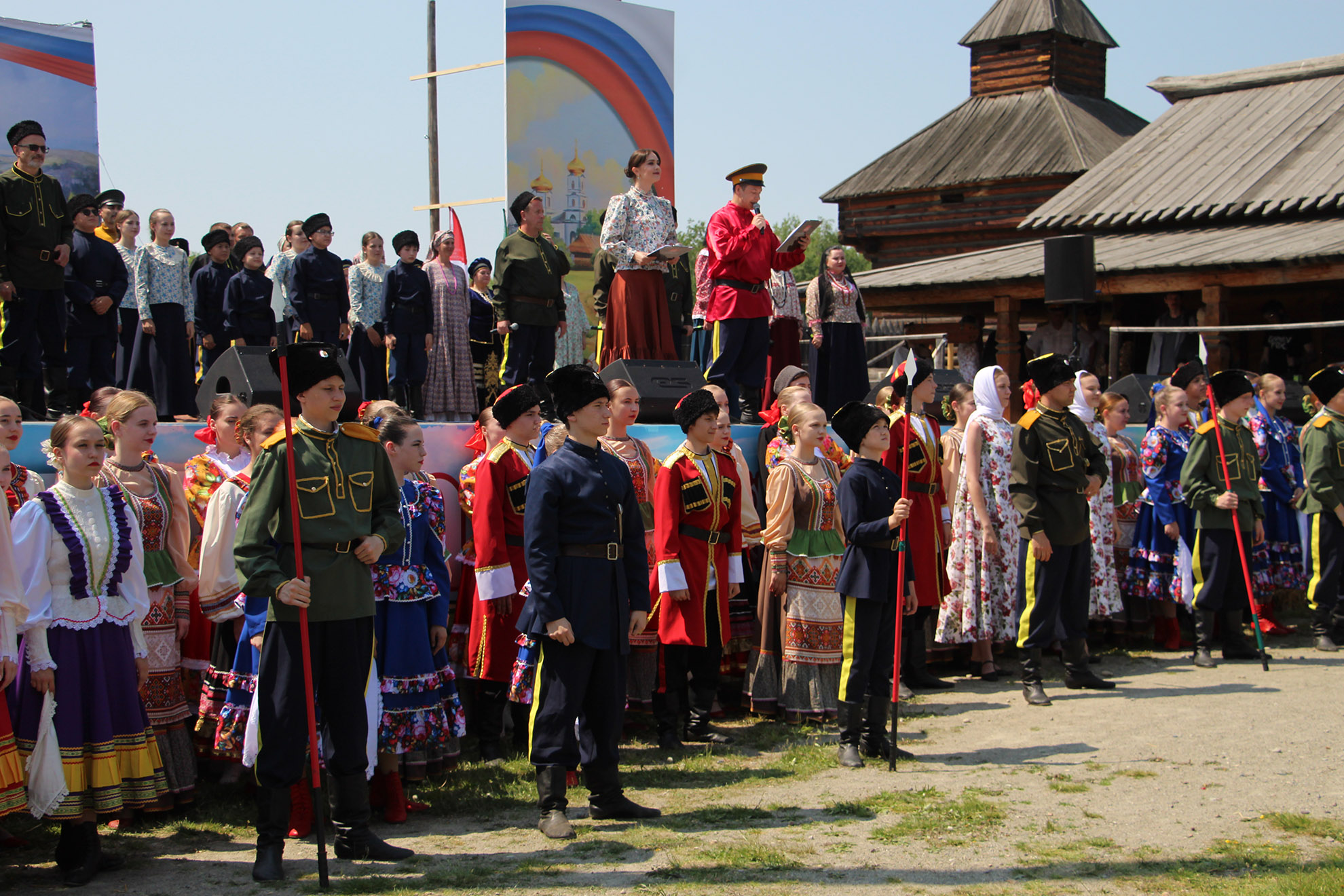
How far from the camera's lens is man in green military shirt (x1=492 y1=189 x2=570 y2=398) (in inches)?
397

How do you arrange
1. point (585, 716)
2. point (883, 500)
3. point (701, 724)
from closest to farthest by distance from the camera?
point (585, 716) < point (883, 500) < point (701, 724)

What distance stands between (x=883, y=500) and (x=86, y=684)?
365 cm

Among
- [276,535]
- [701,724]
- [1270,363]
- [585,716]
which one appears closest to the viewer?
[276,535]

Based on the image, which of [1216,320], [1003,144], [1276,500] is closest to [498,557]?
[1276,500]

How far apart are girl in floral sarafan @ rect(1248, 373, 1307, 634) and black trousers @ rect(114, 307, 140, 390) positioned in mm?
8961

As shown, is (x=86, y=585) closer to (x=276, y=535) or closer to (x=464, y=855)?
(x=276, y=535)

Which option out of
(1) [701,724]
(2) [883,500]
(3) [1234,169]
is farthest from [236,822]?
(3) [1234,169]

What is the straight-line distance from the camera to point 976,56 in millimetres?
31984

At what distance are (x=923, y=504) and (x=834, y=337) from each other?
2.97m

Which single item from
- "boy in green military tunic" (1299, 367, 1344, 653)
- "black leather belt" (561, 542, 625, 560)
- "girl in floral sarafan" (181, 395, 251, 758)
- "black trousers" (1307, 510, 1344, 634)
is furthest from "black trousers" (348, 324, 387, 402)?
"black trousers" (1307, 510, 1344, 634)

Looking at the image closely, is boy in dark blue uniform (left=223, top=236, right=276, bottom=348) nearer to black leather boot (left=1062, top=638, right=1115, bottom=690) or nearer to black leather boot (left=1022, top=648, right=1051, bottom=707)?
black leather boot (left=1022, top=648, right=1051, bottom=707)

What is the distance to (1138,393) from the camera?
12.0 metres

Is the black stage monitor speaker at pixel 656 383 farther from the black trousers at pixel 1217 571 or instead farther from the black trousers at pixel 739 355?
the black trousers at pixel 1217 571

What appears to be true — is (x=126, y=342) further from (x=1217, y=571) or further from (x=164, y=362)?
(x=1217, y=571)
